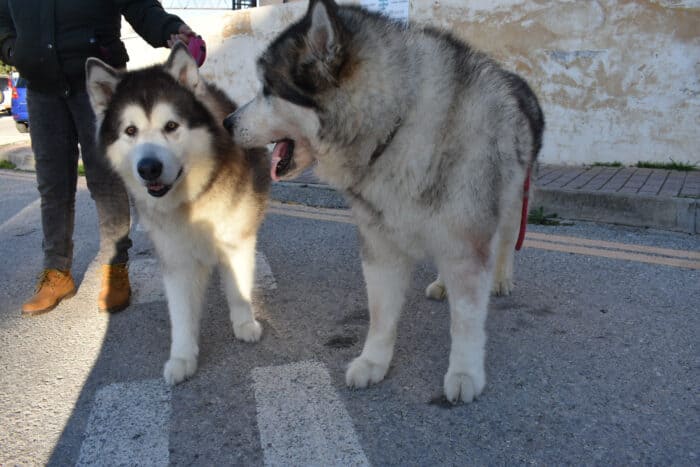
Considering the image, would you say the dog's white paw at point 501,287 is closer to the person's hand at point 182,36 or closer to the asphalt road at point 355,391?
the asphalt road at point 355,391

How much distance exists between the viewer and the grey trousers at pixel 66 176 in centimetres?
328

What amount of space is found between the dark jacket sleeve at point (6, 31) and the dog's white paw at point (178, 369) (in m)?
2.18

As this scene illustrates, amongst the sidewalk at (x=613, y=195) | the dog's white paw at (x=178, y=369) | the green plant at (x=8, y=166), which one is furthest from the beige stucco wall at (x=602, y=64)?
the green plant at (x=8, y=166)

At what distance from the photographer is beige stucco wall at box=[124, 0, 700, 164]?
6344 mm

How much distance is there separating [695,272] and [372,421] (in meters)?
2.85

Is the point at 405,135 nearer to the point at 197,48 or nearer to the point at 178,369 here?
the point at 178,369

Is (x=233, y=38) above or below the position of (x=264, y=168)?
above

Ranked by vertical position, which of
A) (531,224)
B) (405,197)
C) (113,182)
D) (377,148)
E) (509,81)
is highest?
(509,81)

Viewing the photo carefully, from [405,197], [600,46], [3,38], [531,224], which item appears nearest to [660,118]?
[600,46]

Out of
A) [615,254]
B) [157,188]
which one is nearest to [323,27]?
[157,188]

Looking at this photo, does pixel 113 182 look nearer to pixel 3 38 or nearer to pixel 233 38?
pixel 3 38

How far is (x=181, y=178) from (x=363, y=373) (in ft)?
4.39

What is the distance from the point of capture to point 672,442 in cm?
196

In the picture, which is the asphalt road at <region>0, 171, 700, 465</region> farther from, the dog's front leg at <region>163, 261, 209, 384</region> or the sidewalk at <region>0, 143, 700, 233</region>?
the sidewalk at <region>0, 143, 700, 233</region>
